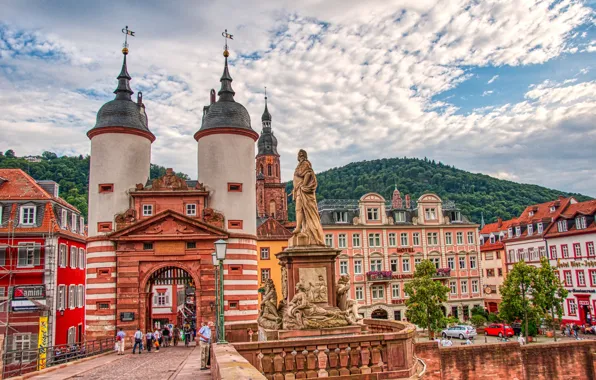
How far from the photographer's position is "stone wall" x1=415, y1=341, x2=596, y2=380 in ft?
78.1

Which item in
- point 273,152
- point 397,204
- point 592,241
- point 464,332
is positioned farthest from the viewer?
point 273,152

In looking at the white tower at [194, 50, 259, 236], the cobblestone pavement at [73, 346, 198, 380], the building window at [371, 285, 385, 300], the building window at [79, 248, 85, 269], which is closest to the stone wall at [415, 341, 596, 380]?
the cobblestone pavement at [73, 346, 198, 380]

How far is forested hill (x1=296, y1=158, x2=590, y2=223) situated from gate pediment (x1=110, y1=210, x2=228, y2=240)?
82.6 metres

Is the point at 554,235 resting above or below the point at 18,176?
below

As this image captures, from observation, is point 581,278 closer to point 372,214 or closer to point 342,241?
point 372,214

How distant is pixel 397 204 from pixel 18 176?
1551 inches

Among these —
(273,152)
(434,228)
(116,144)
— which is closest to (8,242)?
(116,144)

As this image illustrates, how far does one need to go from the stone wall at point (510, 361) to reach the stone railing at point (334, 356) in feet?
34.8

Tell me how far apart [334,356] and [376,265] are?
40964mm

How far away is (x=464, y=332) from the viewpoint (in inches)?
1708

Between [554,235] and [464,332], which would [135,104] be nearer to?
[464,332]

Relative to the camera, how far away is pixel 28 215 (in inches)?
1419

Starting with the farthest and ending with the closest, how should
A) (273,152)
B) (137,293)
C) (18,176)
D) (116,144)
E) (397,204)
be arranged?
(273,152), (397,204), (18,176), (116,144), (137,293)

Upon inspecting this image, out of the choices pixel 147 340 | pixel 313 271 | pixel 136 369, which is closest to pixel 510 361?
pixel 313 271
